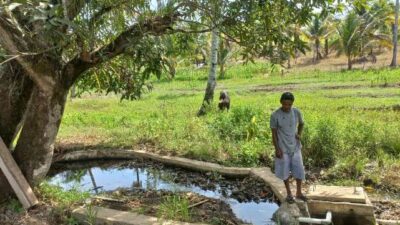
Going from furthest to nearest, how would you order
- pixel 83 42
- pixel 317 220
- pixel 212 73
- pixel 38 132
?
pixel 212 73 → pixel 38 132 → pixel 83 42 → pixel 317 220

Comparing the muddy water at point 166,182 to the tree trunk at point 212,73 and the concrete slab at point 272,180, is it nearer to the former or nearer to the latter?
the concrete slab at point 272,180

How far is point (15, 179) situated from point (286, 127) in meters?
3.36

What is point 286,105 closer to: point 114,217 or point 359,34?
point 114,217

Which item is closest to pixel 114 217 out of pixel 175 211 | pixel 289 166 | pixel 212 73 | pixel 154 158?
pixel 175 211

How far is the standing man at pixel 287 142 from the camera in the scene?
5.54 metres

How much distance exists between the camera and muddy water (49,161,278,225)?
6695mm

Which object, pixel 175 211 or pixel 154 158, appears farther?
pixel 154 158

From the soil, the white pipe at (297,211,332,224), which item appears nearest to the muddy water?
the soil

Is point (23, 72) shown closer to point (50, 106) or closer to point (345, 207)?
point (50, 106)

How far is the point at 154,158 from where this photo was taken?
933 cm

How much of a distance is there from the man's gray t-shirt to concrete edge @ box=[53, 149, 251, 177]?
225cm

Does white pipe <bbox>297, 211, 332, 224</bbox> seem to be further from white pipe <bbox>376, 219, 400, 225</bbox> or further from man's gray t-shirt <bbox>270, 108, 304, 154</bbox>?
man's gray t-shirt <bbox>270, 108, 304, 154</bbox>

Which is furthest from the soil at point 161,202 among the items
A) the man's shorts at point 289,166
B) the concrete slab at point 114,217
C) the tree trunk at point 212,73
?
the tree trunk at point 212,73

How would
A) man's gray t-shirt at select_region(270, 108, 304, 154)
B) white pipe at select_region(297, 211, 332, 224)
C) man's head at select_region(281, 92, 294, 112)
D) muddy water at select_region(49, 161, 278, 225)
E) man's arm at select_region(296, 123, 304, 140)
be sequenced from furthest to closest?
muddy water at select_region(49, 161, 278, 225) < man's arm at select_region(296, 123, 304, 140) < man's gray t-shirt at select_region(270, 108, 304, 154) < man's head at select_region(281, 92, 294, 112) < white pipe at select_region(297, 211, 332, 224)
